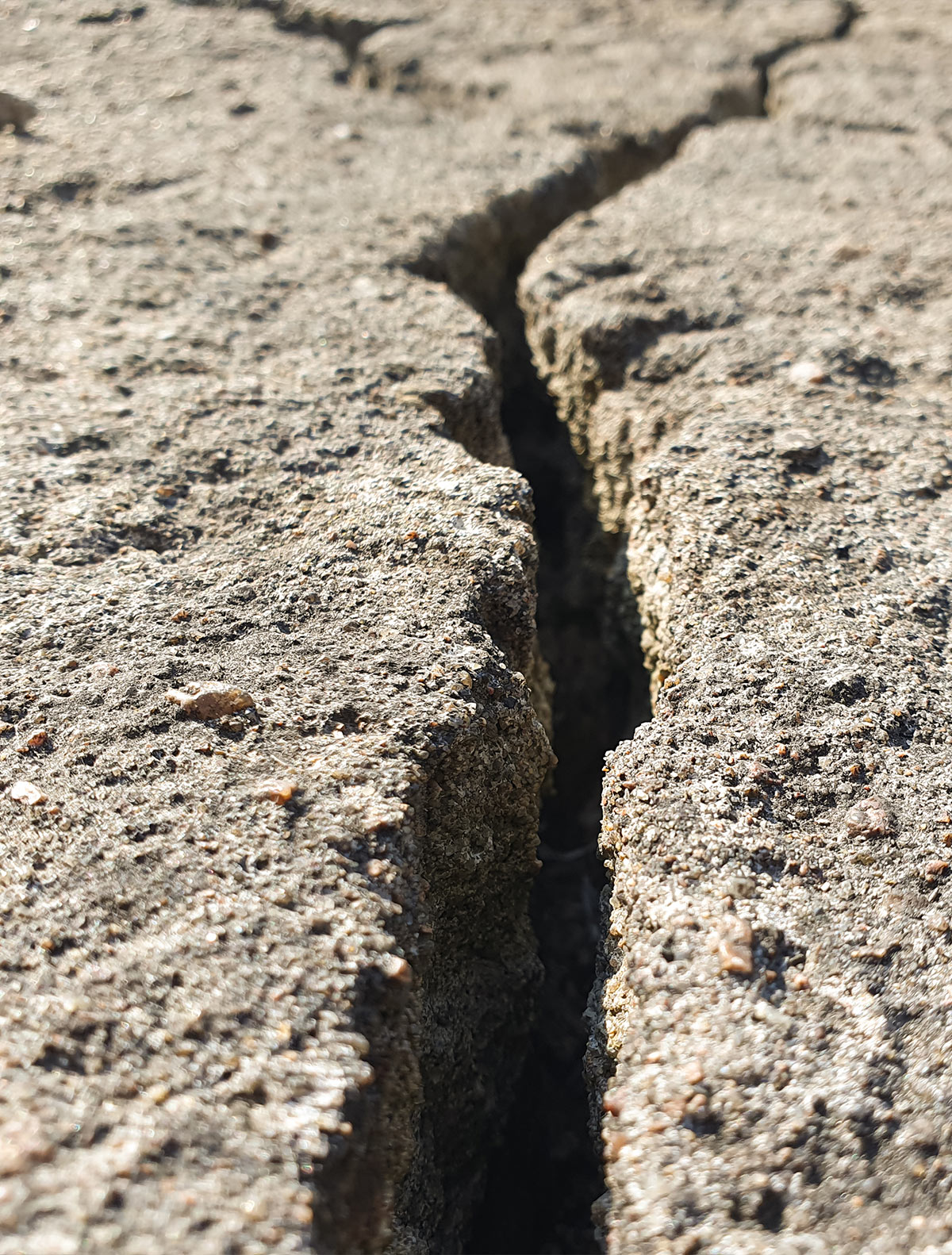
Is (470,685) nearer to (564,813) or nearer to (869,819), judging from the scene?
(869,819)

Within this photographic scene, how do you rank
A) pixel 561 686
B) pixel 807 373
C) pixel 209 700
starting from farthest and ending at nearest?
1. pixel 561 686
2. pixel 807 373
3. pixel 209 700

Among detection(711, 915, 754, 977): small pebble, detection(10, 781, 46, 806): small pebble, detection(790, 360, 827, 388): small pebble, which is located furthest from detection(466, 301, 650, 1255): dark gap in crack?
detection(10, 781, 46, 806): small pebble

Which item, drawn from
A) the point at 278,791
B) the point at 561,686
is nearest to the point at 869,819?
the point at 278,791

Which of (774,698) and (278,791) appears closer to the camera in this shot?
(278,791)

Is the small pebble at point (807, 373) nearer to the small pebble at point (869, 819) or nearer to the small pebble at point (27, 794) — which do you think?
the small pebble at point (869, 819)

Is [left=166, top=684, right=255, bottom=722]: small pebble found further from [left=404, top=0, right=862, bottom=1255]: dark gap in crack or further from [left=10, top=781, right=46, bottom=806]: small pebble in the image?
[left=404, top=0, right=862, bottom=1255]: dark gap in crack

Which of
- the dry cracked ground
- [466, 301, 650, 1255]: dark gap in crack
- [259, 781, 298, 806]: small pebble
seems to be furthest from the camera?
[466, 301, 650, 1255]: dark gap in crack

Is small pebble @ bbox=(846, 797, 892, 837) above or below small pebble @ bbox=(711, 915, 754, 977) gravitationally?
above

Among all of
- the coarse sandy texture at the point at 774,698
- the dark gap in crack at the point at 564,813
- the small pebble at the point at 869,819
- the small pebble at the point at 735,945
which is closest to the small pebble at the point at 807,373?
the coarse sandy texture at the point at 774,698

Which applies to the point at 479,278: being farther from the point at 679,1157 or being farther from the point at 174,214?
the point at 679,1157
